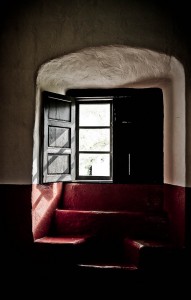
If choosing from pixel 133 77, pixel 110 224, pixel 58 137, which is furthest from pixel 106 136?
pixel 110 224

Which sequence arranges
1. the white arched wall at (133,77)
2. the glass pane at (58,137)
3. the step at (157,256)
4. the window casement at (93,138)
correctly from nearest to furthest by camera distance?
the step at (157,256)
the white arched wall at (133,77)
the glass pane at (58,137)
the window casement at (93,138)

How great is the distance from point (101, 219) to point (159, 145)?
1228 mm

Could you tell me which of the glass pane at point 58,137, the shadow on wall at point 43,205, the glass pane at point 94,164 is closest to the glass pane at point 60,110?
the glass pane at point 58,137

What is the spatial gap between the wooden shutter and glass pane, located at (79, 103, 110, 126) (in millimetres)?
301

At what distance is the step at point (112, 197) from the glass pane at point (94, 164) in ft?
0.94

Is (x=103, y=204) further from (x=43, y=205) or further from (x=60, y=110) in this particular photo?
(x=60, y=110)

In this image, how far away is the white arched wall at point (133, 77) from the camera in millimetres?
3854

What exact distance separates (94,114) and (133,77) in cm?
84

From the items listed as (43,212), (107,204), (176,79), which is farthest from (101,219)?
(176,79)

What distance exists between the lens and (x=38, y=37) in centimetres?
386

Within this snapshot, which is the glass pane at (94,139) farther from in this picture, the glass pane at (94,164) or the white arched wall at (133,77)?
the white arched wall at (133,77)

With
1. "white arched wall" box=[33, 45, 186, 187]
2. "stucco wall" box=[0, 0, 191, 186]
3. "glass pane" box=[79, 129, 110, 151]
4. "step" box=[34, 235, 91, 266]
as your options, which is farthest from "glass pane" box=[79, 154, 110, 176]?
"step" box=[34, 235, 91, 266]

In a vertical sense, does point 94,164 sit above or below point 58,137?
below

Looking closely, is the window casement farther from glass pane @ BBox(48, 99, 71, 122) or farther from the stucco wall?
the stucco wall
